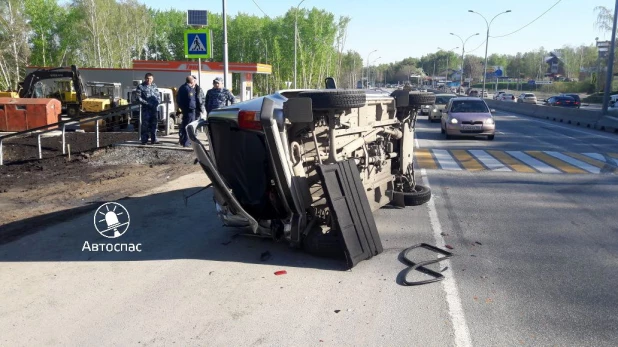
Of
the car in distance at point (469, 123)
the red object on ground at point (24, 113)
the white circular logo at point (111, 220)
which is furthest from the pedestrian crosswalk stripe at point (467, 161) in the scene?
the red object on ground at point (24, 113)

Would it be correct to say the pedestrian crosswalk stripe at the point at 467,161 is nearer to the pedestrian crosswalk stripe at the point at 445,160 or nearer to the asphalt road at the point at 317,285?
the pedestrian crosswalk stripe at the point at 445,160

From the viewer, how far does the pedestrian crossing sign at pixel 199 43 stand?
14.8 meters

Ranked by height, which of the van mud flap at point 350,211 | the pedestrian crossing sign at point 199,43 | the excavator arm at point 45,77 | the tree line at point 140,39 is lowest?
the van mud flap at point 350,211

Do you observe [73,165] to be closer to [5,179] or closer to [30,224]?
[5,179]

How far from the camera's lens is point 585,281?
525cm

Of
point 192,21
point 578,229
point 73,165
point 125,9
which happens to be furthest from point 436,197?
point 125,9

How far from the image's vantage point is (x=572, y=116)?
105ft

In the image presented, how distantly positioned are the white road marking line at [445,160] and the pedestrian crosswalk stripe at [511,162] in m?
1.31

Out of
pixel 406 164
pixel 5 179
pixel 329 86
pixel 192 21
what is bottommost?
pixel 5 179

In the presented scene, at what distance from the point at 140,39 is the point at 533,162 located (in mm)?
71403

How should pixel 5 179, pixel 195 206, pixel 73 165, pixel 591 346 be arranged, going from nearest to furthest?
pixel 591 346 < pixel 195 206 < pixel 5 179 < pixel 73 165

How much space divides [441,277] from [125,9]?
7441cm

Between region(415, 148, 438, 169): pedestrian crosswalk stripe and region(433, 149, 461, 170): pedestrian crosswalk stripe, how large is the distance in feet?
0.60

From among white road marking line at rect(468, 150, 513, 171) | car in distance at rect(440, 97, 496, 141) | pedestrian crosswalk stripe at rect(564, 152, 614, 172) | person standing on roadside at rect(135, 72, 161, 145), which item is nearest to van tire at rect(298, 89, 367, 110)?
white road marking line at rect(468, 150, 513, 171)
